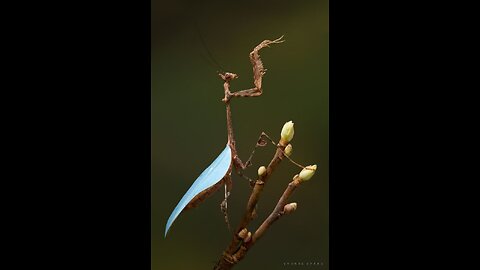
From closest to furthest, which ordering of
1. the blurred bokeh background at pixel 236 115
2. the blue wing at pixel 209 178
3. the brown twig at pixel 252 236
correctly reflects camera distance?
the brown twig at pixel 252 236 < the blue wing at pixel 209 178 < the blurred bokeh background at pixel 236 115

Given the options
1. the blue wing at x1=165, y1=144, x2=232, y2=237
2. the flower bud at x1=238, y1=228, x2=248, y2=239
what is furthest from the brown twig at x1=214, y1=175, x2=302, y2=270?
the blue wing at x1=165, y1=144, x2=232, y2=237

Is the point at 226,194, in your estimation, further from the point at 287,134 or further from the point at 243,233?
the point at 287,134

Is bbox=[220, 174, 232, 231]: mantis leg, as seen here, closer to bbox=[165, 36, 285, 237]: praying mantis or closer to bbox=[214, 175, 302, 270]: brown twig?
bbox=[165, 36, 285, 237]: praying mantis

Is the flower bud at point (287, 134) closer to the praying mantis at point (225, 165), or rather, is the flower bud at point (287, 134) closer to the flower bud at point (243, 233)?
the praying mantis at point (225, 165)

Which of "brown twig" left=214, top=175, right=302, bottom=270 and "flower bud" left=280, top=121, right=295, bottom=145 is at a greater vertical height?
"flower bud" left=280, top=121, right=295, bottom=145

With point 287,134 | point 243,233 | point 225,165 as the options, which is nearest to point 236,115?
point 225,165

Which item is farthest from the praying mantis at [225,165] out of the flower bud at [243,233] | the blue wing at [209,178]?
the flower bud at [243,233]

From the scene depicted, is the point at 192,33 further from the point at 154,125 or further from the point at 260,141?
the point at 260,141

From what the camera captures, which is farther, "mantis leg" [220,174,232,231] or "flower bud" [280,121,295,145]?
"mantis leg" [220,174,232,231]
